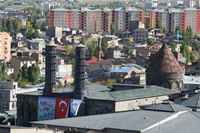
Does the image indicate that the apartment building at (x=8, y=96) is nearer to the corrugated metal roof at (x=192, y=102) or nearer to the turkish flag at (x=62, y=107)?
the turkish flag at (x=62, y=107)

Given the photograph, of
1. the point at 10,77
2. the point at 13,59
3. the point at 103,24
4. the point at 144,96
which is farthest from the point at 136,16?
the point at 144,96

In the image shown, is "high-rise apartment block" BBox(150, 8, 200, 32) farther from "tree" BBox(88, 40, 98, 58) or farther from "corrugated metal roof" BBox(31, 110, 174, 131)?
"corrugated metal roof" BBox(31, 110, 174, 131)

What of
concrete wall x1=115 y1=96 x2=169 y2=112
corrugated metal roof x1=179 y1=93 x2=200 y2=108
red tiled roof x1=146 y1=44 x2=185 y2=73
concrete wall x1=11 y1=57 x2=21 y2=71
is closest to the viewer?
corrugated metal roof x1=179 y1=93 x2=200 y2=108

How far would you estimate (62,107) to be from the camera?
5000 centimetres

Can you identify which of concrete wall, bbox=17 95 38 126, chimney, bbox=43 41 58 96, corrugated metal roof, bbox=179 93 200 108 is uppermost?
chimney, bbox=43 41 58 96

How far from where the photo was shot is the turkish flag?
49.6m

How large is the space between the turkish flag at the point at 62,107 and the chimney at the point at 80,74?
2.79 feet

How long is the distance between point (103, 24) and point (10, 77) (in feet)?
252

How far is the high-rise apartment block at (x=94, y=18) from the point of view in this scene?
166 meters

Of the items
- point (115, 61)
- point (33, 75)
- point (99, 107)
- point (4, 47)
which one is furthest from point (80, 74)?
point (4, 47)

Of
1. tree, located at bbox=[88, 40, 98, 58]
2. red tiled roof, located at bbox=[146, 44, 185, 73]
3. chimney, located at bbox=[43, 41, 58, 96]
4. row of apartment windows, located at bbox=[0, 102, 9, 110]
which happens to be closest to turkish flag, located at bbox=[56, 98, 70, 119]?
chimney, located at bbox=[43, 41, 58, 96]

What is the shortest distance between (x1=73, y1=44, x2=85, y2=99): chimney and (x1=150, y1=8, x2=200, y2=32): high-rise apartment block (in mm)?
→ 116017

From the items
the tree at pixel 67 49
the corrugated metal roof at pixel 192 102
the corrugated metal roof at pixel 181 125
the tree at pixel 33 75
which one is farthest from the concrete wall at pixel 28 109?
the tree at pixel 67 49

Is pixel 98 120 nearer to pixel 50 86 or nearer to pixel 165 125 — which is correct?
pixel 165 125
